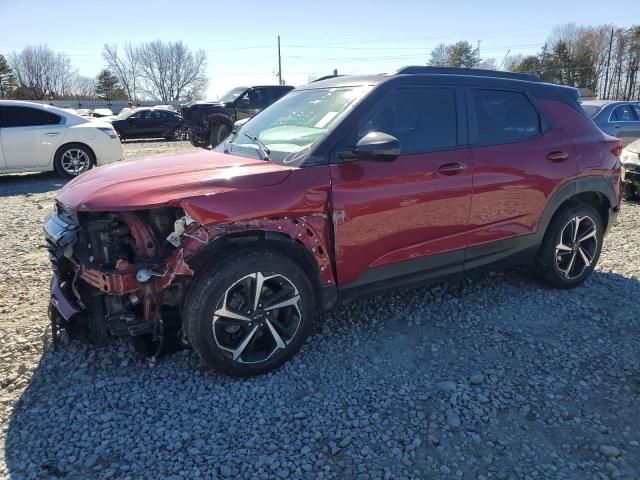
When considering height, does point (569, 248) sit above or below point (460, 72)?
below

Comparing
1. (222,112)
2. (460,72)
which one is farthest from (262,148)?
(222,112)

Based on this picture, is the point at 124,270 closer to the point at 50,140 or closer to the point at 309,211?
the point at 309,211

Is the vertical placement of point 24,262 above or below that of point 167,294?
below

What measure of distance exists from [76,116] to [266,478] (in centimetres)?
1024

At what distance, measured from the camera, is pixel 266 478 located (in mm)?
2264

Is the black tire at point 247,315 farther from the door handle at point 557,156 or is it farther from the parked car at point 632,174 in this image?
the parked car at point 632,174

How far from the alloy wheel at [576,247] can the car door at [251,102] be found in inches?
500

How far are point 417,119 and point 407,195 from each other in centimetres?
60

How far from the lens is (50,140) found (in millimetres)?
9930

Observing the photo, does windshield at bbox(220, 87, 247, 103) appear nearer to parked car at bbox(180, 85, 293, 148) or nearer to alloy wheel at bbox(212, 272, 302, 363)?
parked car at bbox(180, 85, 293, 148)

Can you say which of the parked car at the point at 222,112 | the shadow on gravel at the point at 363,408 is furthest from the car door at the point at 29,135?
the shadow on gravel at the point at 363,408

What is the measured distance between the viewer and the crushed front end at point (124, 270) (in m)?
2.74

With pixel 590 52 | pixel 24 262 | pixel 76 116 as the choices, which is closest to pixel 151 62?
pixel 590 52

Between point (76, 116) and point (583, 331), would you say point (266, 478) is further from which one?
point (76, 116)
